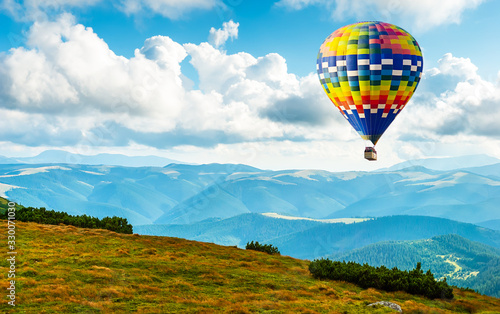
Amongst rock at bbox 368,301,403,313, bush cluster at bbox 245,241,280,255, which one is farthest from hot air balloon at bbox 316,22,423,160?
rock at bbox 368,301,403,313

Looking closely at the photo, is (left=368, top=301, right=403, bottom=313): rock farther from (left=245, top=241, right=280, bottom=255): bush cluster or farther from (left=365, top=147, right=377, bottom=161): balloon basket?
(left=365, top=147, right=377, bottom=161): balloon basket

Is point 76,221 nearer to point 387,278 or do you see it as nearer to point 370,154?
point 370,154

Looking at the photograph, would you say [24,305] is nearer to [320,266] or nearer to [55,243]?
[55,243]

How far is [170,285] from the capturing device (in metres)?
38.9

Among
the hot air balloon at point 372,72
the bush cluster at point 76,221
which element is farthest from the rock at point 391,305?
the bush cluster at point 76,221

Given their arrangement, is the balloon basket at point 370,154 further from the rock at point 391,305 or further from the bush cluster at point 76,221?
the bush cluster at point 76,221

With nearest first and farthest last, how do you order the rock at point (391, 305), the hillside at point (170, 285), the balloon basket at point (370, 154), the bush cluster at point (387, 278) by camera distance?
the hillside at point (170, 285) → the rock at point (391, 305) → the bush cluster at point (387, 278) → the balloon basket at point (370, 154)

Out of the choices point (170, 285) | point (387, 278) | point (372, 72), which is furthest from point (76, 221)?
point (372, 72)

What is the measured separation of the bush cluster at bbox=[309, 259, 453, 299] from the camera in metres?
43.4

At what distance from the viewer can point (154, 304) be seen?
33.0m

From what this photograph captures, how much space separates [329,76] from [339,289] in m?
45.1

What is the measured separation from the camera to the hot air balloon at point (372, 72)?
75125mm

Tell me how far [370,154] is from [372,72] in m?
13.8

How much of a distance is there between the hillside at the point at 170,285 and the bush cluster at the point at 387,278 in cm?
144
